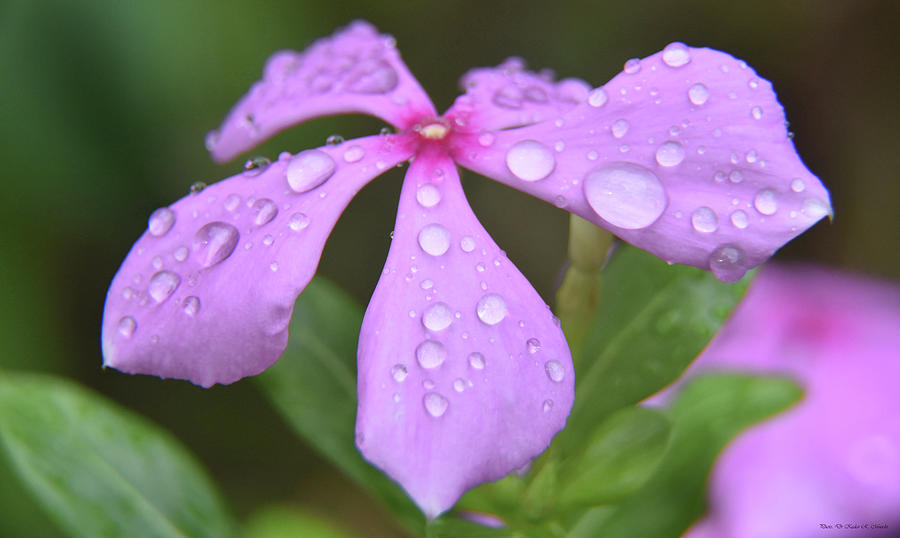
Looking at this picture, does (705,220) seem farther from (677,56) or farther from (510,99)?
(510,99)

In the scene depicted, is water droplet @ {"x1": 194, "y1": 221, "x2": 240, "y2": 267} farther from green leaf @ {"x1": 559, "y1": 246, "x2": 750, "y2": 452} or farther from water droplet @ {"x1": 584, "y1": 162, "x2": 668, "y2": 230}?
green leaf @ {"x1": 559, "y1": 246, "x2": 750, "y2": 452}

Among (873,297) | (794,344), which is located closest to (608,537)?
(794,344)

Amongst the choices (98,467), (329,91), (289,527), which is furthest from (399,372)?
(289,527)

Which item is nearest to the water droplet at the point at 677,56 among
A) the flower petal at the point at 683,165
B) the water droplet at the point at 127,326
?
the flower petal at the point at 683,165

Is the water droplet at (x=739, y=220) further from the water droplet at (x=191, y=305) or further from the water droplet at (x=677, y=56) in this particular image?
the water droplet at (x=191, y=305)

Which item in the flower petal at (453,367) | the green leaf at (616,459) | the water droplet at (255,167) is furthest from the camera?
the green leaf at (616,459)

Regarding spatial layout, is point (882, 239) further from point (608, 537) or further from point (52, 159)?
point (52, 159)
